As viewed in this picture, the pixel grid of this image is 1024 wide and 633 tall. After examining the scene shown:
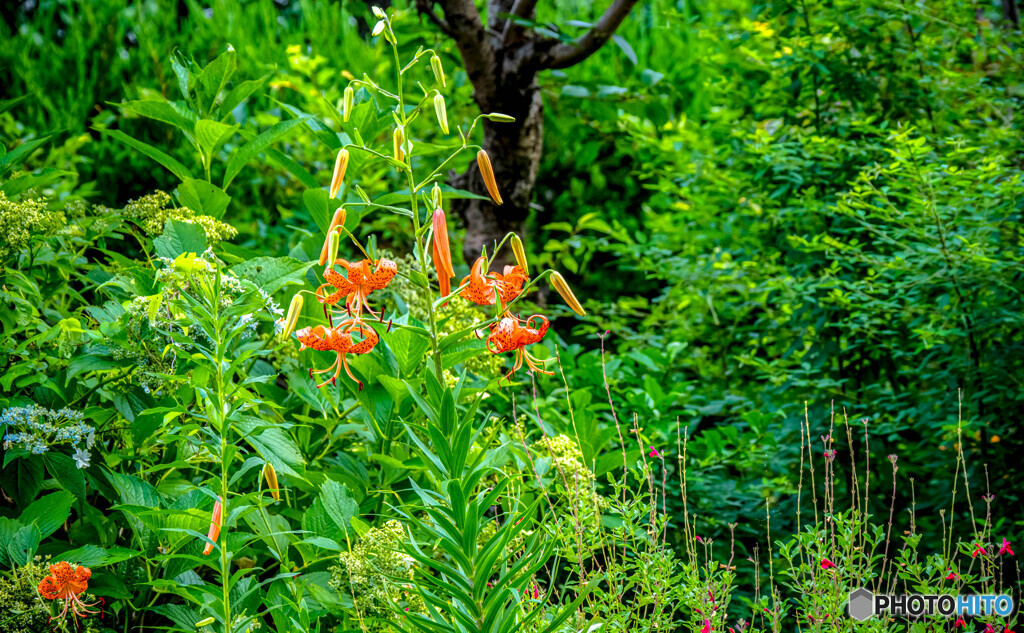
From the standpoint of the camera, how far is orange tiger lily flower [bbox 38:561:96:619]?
146 centimetres

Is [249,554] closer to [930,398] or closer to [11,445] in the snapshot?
[11,445]

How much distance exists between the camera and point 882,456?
2717 millimetres

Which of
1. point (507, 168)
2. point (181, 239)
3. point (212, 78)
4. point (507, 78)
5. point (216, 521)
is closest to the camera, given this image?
point (216, 521)

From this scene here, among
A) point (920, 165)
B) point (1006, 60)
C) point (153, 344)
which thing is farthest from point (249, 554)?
point (1006, 60)

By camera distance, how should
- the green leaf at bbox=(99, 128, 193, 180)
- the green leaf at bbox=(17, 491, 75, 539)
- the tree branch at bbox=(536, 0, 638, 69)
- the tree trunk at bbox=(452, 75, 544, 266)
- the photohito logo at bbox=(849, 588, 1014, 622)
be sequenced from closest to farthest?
the green leaf at bbox=(17, 491, 75, 539) → the photohito logo at bbox=(849, 588, 1014, 622) → the green leaf at bbox=(99, 128, 193, 180) → the tree branch at bbox=(536, 0, 638, 69) → the tree trunk at bbox=(452, 75, 544, 266)

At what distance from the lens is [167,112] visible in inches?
81.5

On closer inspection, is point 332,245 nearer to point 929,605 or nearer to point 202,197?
point 202,197

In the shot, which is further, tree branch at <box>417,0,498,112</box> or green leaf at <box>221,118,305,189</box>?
tree branch at <box>417,0,498,112</box>

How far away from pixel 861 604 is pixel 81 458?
5.39ft

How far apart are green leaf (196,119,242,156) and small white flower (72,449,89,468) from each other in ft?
2.64

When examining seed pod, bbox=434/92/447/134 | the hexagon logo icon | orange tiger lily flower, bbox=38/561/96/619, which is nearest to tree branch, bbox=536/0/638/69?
seed pod, bbox=434/92/447/134

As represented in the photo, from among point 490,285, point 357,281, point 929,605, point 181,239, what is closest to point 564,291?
point 490,285

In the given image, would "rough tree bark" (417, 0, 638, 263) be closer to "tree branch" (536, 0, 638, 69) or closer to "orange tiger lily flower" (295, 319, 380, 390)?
"tree branch" (536, 0, 638, 69)

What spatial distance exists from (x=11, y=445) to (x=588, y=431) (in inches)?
52.8
